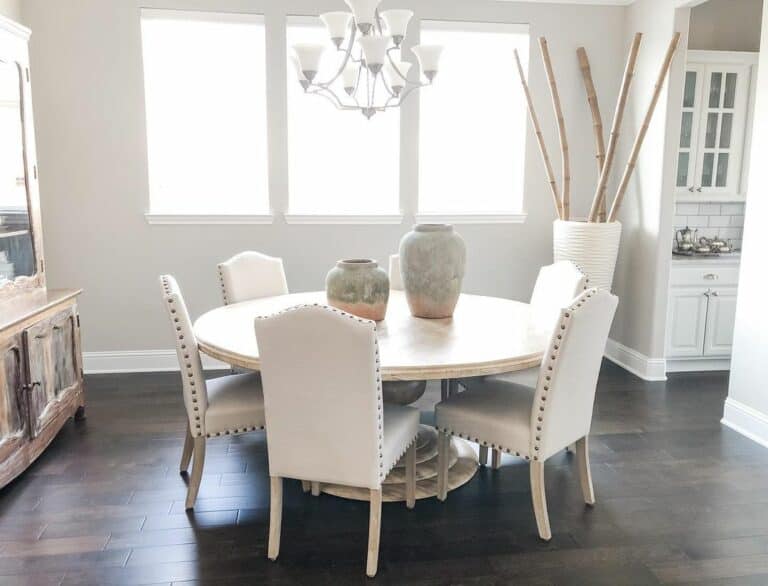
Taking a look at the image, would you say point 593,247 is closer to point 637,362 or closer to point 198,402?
point 637,362

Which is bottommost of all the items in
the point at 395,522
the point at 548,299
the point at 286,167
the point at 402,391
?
the point at 395,522

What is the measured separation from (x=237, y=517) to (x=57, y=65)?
3.16m

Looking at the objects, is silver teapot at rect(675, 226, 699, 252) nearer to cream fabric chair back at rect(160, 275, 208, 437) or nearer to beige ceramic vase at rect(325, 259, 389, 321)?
beige ceramic vase at rect(325, 259, 389, 321)

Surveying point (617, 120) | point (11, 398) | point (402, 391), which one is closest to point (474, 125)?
point (617, 120)

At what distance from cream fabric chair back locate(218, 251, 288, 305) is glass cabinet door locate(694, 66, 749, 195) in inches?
118

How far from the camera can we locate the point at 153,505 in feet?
8.39

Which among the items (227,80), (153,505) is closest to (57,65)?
(227,80)

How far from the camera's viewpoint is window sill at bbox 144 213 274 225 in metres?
4.20

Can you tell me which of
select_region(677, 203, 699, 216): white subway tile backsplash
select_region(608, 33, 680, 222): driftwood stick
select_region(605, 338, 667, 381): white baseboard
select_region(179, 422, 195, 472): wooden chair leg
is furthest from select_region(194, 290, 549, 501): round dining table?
select_region(677, 203, 699, 216): white subway tile backsplash

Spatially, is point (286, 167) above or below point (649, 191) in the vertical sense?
above

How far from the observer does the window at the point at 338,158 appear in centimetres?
430

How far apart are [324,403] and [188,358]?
676 millimetres

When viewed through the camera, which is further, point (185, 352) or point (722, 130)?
point (722, 130)

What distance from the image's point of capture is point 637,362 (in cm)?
434
